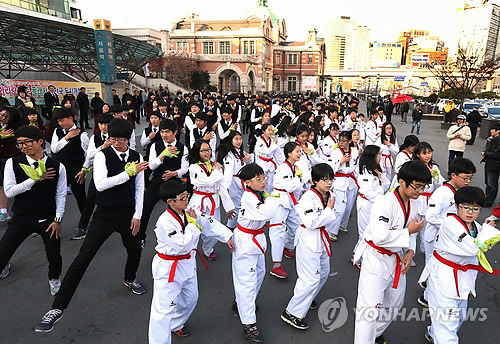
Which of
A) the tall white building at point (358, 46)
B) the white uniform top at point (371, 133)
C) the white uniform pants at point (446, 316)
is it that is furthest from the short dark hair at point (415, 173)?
the tall white building at point (358, 46)

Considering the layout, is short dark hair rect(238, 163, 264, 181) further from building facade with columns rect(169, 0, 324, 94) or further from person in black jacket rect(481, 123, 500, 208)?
building facade with columns rect(169, 0, 324, 94)

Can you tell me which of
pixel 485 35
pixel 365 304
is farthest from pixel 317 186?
pixel 485 35

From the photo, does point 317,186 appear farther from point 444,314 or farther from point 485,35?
point 485,35

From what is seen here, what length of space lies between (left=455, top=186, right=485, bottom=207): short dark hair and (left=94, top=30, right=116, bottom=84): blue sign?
44.2 feet

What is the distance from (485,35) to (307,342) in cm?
10566

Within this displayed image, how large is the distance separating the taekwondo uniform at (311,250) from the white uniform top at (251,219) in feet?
1.17

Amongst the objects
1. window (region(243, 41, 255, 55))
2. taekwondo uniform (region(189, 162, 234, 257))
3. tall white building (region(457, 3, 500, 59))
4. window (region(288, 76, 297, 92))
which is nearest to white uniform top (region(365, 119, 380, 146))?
taekwondo uniform (region(189, 162, 234, 257))

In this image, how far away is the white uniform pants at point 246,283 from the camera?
3211 millimetres

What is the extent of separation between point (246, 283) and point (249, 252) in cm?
31

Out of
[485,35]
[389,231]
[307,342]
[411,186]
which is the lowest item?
[307,342]

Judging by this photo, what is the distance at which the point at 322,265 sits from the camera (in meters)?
3.40

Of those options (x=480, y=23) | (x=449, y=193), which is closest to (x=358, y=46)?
(x=480, y=23)

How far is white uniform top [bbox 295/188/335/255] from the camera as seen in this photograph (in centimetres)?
322

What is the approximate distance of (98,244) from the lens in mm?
3471
